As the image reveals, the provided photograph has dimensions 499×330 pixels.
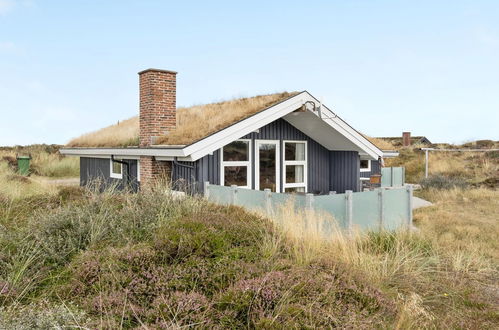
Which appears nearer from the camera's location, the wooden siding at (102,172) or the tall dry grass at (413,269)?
the tall dry grass at (413,269)

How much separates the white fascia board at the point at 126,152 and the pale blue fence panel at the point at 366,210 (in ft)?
14.5

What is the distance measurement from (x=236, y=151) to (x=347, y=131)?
12.0ft

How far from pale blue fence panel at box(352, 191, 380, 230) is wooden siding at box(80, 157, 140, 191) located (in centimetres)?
722

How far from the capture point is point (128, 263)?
17.8 feet

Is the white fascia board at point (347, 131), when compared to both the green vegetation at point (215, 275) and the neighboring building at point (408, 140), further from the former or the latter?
the neighboring building at point (408, 140)

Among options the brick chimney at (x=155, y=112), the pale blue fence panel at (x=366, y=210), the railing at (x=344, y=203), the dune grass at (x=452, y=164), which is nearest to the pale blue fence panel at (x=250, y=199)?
the railing at (x=344, y=203)

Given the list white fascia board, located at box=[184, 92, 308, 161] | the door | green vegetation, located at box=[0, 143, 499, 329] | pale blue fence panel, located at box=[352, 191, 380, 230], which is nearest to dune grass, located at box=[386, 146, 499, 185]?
the door

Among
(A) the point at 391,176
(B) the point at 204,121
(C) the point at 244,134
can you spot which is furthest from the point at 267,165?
(A) the point at 391,176

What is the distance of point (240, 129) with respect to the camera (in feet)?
37.9

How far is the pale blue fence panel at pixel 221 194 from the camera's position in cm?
1034

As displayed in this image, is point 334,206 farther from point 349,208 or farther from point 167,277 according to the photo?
point 167,277

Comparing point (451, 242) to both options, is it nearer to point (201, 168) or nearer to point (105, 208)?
point (201, 168)

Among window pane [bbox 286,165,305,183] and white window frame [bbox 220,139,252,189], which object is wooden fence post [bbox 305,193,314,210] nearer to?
white window frame [bbox 220,139,252,189]

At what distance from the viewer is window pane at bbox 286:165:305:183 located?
14.2m
